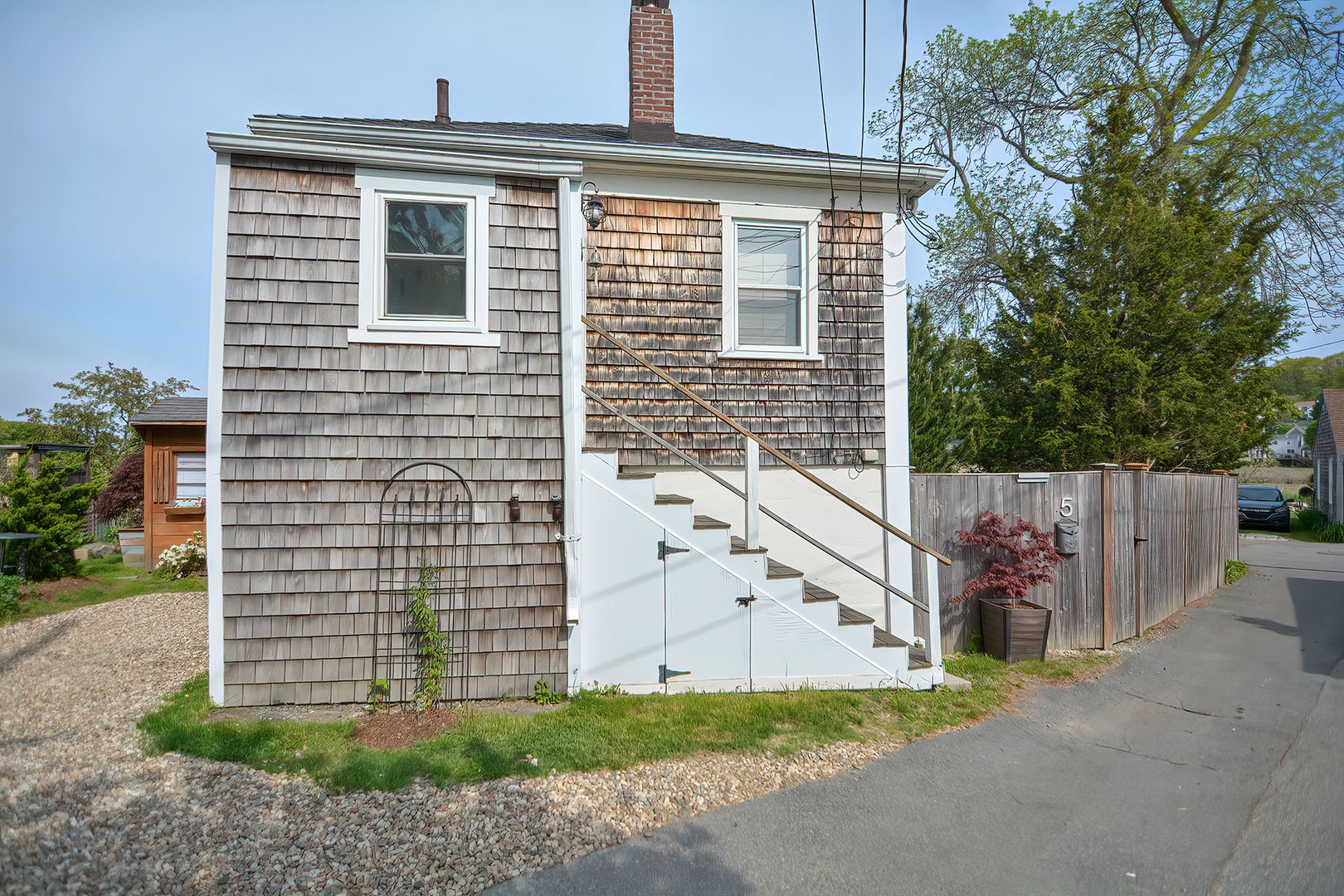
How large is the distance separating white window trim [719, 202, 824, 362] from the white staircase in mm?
2025

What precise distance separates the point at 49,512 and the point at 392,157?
852 centimetres

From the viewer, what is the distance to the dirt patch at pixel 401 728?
458 centimetres

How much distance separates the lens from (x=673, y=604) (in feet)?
18.4

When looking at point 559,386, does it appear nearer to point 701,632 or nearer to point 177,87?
point 701,632

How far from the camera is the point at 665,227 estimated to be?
683 cm

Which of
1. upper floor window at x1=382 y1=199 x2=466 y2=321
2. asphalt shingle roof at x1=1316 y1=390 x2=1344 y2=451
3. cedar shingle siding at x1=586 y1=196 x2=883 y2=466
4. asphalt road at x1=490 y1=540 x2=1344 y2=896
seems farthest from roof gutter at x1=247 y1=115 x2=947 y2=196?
asphalt shingle roof at x1=1316 y1=390 x2=1344 y2=451

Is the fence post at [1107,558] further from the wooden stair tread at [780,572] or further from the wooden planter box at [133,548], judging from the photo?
the wooden planter box at [133,548]

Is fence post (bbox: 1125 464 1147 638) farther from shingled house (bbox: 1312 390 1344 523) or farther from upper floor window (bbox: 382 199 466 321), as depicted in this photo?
shingled house (bbox: 1312 390 1344 523)

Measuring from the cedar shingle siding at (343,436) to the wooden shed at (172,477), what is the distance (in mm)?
7863

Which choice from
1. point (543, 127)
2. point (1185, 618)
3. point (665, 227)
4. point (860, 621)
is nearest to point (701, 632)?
point (860, 621)

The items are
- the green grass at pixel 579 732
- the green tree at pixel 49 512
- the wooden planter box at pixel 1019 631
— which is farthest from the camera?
the green tree at pixel 49 512

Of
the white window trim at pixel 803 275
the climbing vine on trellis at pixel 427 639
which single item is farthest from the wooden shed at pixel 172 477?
the white window trim at pixel 803 275

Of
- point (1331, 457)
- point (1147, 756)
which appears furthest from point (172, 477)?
point (1331, 457)

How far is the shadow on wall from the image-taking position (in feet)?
23.5
